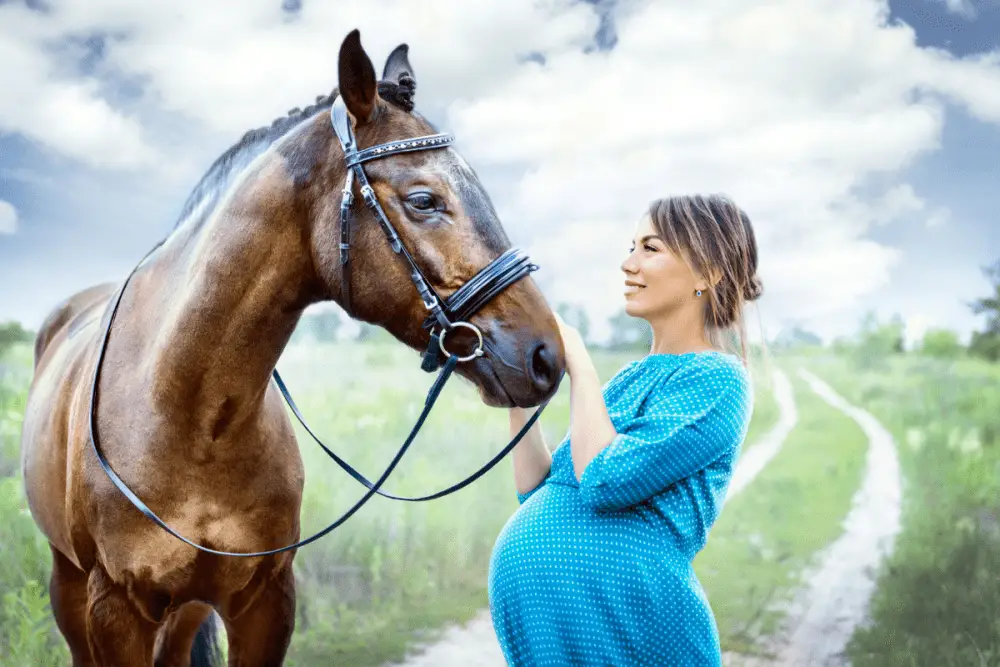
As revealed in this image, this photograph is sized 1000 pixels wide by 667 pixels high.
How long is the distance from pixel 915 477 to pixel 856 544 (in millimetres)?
389

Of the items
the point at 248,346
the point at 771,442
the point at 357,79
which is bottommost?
the point at 771,442

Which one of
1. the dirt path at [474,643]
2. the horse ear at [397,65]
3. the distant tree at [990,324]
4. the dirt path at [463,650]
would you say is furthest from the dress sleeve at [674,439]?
the distant tree at [990,324]

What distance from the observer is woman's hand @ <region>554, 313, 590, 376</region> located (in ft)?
3.99

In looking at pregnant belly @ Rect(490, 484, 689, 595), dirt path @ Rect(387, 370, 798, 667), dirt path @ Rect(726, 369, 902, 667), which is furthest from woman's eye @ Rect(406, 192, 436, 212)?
dirt path @ Rect(726, 369, 902, 667)

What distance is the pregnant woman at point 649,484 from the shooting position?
119 cm

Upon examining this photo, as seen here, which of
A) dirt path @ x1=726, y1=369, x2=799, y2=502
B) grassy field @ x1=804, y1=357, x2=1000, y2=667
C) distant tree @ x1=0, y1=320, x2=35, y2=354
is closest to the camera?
grassy field @ x1=804, y1=357, x2=1000, y2=667

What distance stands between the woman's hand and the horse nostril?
62 millimetres

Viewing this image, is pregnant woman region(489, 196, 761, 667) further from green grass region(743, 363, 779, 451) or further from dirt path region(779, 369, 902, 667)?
green grass region(743, 363, 779, 451)

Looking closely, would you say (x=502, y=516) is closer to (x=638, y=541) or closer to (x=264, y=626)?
(x=264, y=626)

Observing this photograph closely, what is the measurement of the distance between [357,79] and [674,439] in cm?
74

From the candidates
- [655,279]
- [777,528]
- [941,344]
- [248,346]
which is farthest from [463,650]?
[941,344]

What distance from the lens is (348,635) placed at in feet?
9.79

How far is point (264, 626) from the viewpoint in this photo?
160cm

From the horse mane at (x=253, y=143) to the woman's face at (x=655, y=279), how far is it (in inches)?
18.4
